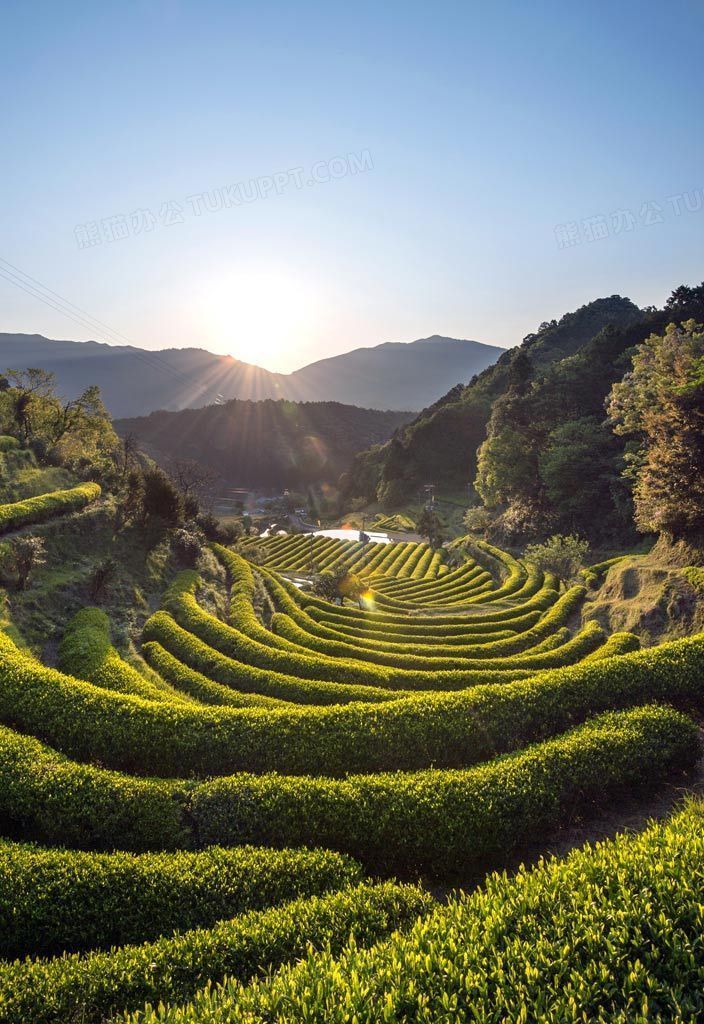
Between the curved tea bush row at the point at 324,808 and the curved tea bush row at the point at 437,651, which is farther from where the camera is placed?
the curved tea bush row at the point at 437,651

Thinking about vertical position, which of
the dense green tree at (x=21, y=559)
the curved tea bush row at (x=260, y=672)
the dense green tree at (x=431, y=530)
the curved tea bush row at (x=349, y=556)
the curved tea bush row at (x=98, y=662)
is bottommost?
the curved tea bush row at (x=349, y=556)

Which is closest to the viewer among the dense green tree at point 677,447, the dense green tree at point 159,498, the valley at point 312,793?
the valley at point 312,793

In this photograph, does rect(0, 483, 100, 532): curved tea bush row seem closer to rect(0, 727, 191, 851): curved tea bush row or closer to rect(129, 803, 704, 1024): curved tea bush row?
rect(0, 727, 191, 851): curved tea bush row

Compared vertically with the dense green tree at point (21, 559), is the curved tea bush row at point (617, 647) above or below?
below

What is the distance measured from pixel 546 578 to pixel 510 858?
36.2 metres

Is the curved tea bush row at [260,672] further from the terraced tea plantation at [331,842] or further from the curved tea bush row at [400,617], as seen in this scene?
the curved tea bush row at [400,617]

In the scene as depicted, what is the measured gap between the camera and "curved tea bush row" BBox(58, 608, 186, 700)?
16.3 metres

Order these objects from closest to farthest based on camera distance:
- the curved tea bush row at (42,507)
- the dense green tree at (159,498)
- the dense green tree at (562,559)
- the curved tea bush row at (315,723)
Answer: the curved tea bush row at (315,723), the curved tea bush row at (42,507), the dense green tree at (159,498), the dense green tree at (562,559)

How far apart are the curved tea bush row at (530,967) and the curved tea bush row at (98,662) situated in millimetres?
10193

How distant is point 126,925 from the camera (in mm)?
8516

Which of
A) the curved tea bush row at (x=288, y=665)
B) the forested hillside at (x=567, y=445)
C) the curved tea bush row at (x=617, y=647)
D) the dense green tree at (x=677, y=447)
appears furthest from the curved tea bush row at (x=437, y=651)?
the forested hillside at (x=567, y=445)

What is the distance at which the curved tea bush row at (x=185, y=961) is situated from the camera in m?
6.88

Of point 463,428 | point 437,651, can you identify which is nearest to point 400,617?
point 437,651

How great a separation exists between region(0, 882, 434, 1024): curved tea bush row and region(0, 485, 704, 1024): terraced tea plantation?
33 millimetres
